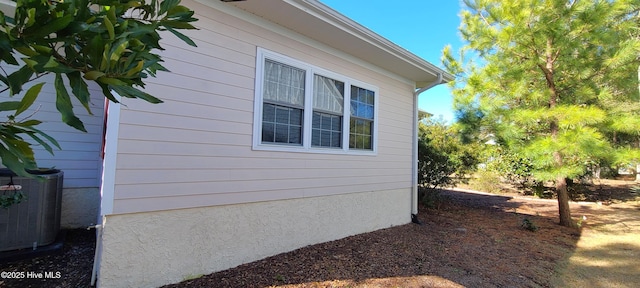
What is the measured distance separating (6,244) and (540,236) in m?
8.34

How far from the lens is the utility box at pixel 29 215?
3439 mm

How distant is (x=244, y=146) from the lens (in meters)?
3.87

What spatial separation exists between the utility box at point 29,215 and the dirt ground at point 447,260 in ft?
0.81

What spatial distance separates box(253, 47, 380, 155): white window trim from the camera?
157 inches

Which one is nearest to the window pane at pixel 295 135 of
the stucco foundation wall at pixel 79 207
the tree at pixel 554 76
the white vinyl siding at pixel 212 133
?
the white vinyl siding at pixel 212 133

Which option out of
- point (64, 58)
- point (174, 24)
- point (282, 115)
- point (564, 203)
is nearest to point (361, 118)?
point (282, 115)

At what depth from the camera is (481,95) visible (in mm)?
6848

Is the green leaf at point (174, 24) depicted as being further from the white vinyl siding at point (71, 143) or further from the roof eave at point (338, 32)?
the white vinyl siding at point (71, 143)

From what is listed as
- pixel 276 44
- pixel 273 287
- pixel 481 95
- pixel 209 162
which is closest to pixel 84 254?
pixel 209 162

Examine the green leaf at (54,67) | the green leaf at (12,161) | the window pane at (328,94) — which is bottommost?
the green leaf at (12,161)

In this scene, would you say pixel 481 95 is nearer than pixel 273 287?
No

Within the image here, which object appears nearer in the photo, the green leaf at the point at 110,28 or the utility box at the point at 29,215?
the green leaf at the point at 110,28

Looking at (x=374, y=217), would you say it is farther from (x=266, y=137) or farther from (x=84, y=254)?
(x=84, y=254)

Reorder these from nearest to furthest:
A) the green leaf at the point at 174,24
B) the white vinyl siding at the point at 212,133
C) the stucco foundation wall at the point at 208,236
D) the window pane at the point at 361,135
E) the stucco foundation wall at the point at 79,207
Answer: the green leaf at the point at 174,24, the stucco foundation wall at the point at 208,236, the white vinyl siding at the point at 212,133, the stucco foundation wall at the point at 79,207, the window pane at the point at 361,135
